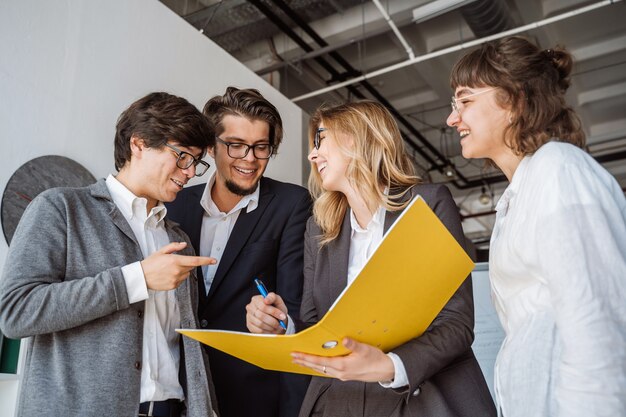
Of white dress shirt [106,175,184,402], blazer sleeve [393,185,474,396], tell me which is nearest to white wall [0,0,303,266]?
white dress shirt [106,175,184,402]

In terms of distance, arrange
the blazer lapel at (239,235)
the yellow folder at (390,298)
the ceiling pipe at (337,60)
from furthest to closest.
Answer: the ceiling pipe at (337,60) → the blazer lapel at (239,235) → the yellow folder at (390,298)

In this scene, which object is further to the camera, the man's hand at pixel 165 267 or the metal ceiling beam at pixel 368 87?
the metal ceiling beam at pixel 368 87

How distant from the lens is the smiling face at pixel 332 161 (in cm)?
183

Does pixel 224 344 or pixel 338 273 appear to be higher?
pixel 338 273

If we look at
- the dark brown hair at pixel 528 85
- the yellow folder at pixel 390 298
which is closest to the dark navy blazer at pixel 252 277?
the yellow folder at pixel 390 298

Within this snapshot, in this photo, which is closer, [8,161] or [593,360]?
[593,360]

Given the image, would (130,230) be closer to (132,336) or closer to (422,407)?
(132,336)

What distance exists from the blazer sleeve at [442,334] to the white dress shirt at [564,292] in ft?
0.61

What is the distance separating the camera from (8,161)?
289 cm

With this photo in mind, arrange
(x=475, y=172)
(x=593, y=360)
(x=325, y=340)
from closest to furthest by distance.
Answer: (x=593, y=360), (x=325, y=340), (x=475, y=172)

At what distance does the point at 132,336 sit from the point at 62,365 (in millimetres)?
179

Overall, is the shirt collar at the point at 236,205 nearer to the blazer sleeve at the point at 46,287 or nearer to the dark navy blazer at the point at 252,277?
the dark navy blazer at the point at 252,277

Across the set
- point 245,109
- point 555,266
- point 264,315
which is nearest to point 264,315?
point 264,315

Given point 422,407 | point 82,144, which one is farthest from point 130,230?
point 82,144
